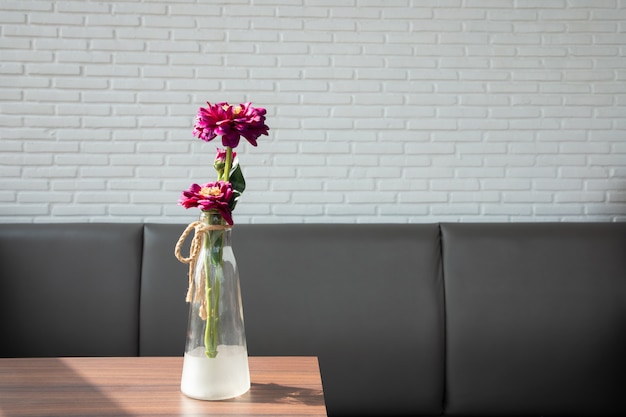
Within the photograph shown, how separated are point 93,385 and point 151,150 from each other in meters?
1.30

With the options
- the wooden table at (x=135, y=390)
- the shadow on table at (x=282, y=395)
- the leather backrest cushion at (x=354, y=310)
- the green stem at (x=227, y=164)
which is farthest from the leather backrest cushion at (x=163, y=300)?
the green stem at (x=227, y=164)

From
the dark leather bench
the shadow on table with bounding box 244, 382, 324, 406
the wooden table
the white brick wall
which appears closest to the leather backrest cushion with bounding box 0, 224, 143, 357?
the dark leather bench

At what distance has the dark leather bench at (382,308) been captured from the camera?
2178 mm

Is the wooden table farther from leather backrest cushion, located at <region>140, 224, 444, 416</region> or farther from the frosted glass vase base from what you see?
leather backrest cushion, located at <region>140, 224, 444, 416</region>

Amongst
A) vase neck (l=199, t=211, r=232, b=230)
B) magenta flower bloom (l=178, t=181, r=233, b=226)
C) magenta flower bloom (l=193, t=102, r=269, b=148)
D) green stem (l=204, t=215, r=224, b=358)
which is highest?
magenta flower bloom (l=193, t=102, r=269, b=148)

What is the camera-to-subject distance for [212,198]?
1.26 meters

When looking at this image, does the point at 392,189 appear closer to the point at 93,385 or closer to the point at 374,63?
the point at 374,63

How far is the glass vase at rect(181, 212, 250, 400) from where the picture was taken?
1.27 metres

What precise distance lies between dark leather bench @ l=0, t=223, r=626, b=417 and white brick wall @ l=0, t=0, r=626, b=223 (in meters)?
0.31

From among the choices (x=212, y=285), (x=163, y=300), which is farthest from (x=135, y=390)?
(x=163, y=300)

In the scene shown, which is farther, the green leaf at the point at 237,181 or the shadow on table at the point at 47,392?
the green leaf at the point at 237,181

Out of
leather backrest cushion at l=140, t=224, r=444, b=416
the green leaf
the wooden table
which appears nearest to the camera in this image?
the wooden table

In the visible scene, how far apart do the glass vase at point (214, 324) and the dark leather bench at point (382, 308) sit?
89cm

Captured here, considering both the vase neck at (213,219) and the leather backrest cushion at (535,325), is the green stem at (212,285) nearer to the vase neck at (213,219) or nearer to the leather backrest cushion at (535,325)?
the vase neck at (213,219)
